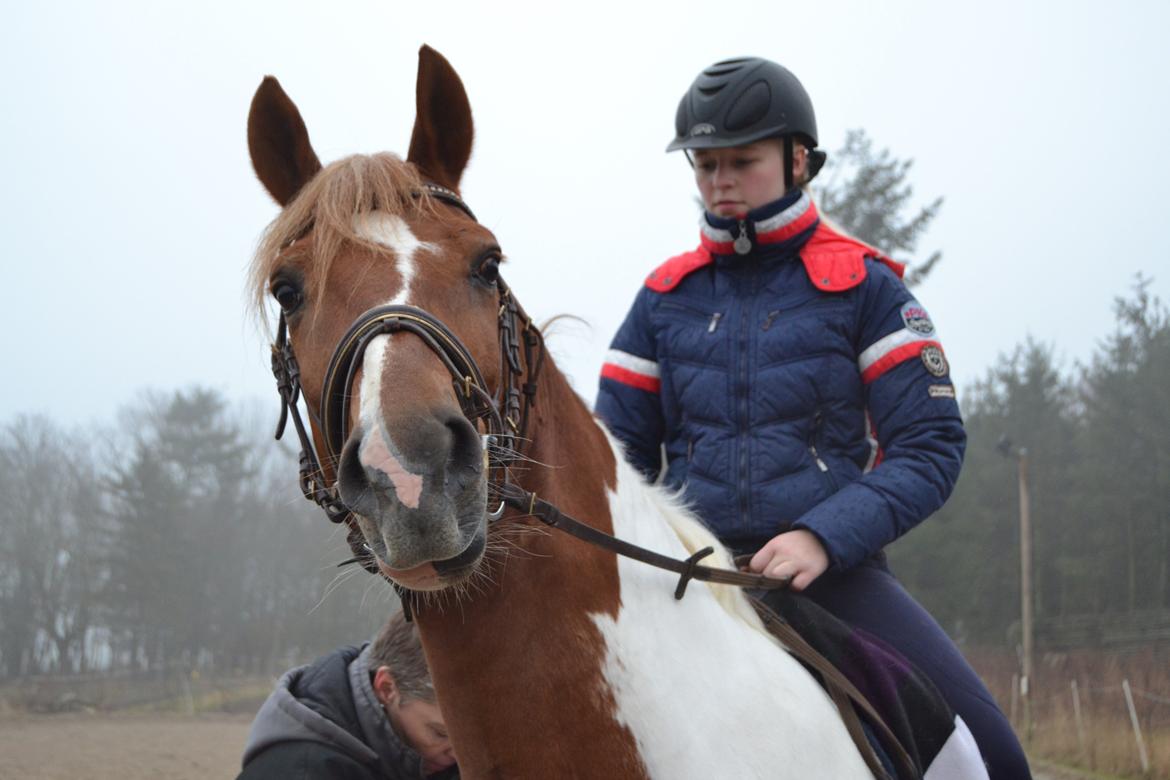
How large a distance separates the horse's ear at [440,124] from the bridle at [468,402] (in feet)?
0.56

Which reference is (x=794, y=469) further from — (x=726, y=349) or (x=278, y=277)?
(x=278, y=277)

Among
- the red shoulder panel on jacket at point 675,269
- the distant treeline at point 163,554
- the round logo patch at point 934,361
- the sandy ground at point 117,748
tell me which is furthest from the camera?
the distant treeline at point 163,554

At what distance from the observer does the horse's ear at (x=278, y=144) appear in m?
2.62

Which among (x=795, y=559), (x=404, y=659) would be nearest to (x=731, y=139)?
(x=795, y=559)

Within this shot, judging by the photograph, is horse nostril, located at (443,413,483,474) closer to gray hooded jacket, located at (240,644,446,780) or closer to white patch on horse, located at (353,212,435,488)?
white patch on horse, located at (353,212,435,488)

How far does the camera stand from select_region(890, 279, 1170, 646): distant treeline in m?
35.4

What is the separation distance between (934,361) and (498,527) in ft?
5.00

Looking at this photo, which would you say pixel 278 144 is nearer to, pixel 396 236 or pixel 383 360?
pixel 396 236

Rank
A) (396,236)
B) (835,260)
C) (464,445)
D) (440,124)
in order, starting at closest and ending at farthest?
(464,445), (396,236), (440,124), (835,260)

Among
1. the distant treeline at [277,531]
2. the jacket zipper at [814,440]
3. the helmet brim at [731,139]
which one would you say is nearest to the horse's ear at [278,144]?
the helmet brim at [731,139]

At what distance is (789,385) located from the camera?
9.83ft

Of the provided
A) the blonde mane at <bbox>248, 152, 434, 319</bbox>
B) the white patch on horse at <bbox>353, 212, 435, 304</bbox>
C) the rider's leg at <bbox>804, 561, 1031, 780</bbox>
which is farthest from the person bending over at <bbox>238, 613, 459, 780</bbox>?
the white patch on horse at <bbox>353, 212, 435, 304</bbox>

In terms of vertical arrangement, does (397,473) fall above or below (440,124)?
below

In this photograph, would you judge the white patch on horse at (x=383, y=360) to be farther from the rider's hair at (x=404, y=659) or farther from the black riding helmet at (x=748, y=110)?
the rider's hair at (x=404, y=659)
